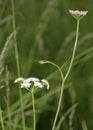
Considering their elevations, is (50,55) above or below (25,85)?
above

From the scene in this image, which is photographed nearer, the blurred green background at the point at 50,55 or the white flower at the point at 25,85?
the white flower at the point at 25,85

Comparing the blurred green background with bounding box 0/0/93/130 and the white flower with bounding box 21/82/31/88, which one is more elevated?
Answer: the blurred green background with bounding box 0/0/93/130

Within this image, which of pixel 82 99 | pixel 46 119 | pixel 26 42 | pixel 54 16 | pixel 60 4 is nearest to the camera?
pixel 46 119

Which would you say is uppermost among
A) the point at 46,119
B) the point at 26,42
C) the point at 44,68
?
the point at 26,42

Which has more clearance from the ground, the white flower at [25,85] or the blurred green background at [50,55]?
the blurred green background at [50,55]

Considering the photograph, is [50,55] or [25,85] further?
[50,55]

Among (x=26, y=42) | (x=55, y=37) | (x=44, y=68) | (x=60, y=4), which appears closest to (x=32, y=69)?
(x=44, y=68)

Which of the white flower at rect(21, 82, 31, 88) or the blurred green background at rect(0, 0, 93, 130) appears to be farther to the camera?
the blurred green background at rect(0, 0, 93, 130)

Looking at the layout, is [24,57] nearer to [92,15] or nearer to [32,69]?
[32,69]
